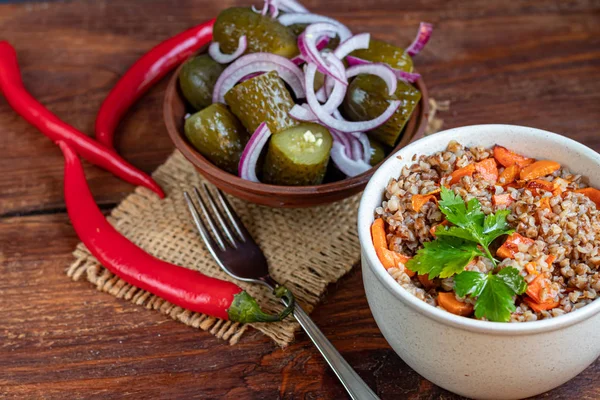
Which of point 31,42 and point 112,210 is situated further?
point 31,42

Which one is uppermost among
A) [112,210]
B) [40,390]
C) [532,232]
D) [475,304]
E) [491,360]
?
[532,232]

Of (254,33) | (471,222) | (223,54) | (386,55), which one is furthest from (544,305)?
(223,54)

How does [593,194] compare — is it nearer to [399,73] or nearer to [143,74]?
[399,73]

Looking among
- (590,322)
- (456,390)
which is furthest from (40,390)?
(590,322)

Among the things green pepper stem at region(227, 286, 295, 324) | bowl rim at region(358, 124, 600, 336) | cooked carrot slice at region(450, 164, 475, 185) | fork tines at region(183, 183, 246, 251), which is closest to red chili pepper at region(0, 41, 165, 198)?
fork tines at region(183, 183, 246, 251)

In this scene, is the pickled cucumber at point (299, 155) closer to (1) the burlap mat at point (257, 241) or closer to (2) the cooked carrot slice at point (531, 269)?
(1) the burlap mat at point (257, 241)

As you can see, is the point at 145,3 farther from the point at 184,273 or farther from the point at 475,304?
the point at 475,304

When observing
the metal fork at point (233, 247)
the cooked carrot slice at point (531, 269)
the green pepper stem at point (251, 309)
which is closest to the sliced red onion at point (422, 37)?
the metal fork at point (233, 247)
